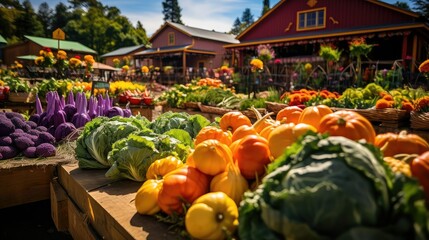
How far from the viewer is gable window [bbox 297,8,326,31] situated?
18.4m

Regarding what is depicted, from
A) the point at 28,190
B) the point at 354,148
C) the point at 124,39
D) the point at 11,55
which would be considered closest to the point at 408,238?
the point at 354,148

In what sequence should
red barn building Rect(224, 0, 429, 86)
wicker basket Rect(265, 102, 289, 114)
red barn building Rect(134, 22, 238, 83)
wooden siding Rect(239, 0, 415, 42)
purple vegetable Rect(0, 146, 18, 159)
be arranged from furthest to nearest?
red barn building Rect(134, 22, 238, 83) < wooden siding Rect(239, 0, 415, 42) < red barn building Rect(224, 0, 429, 86) < wicker basket Rect(265, 102, 289, 114) < purple vegetable Rect(0, 146, 18, 159)

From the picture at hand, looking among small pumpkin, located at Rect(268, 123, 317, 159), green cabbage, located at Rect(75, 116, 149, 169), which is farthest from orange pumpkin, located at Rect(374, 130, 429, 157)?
green cabbage, located at Rect(75, 116, 149, 169)

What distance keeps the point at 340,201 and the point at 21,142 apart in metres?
3.14

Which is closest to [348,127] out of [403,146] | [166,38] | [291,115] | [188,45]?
[403,146]

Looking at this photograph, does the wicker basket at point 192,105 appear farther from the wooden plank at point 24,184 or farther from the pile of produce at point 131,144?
the wooden plank at point 24,184

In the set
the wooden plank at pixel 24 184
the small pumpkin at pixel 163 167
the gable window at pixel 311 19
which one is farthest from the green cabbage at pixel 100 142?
the gable window at pixel 311 19

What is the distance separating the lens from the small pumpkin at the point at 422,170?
1064mm

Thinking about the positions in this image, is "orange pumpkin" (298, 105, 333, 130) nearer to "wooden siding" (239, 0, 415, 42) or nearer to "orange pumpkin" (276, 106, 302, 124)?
"orange pumpkin" (276, 106, 302, 124)

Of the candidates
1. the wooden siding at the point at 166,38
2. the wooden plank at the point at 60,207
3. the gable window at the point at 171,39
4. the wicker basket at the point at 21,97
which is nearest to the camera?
the wooden plank at the point at 60,207

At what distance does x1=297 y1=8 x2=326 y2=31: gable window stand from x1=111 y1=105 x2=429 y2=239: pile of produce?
19128 millimetres

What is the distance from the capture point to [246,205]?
1.07 meters

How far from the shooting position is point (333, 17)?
1788 cm

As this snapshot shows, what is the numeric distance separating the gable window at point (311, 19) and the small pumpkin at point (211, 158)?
1916cm
